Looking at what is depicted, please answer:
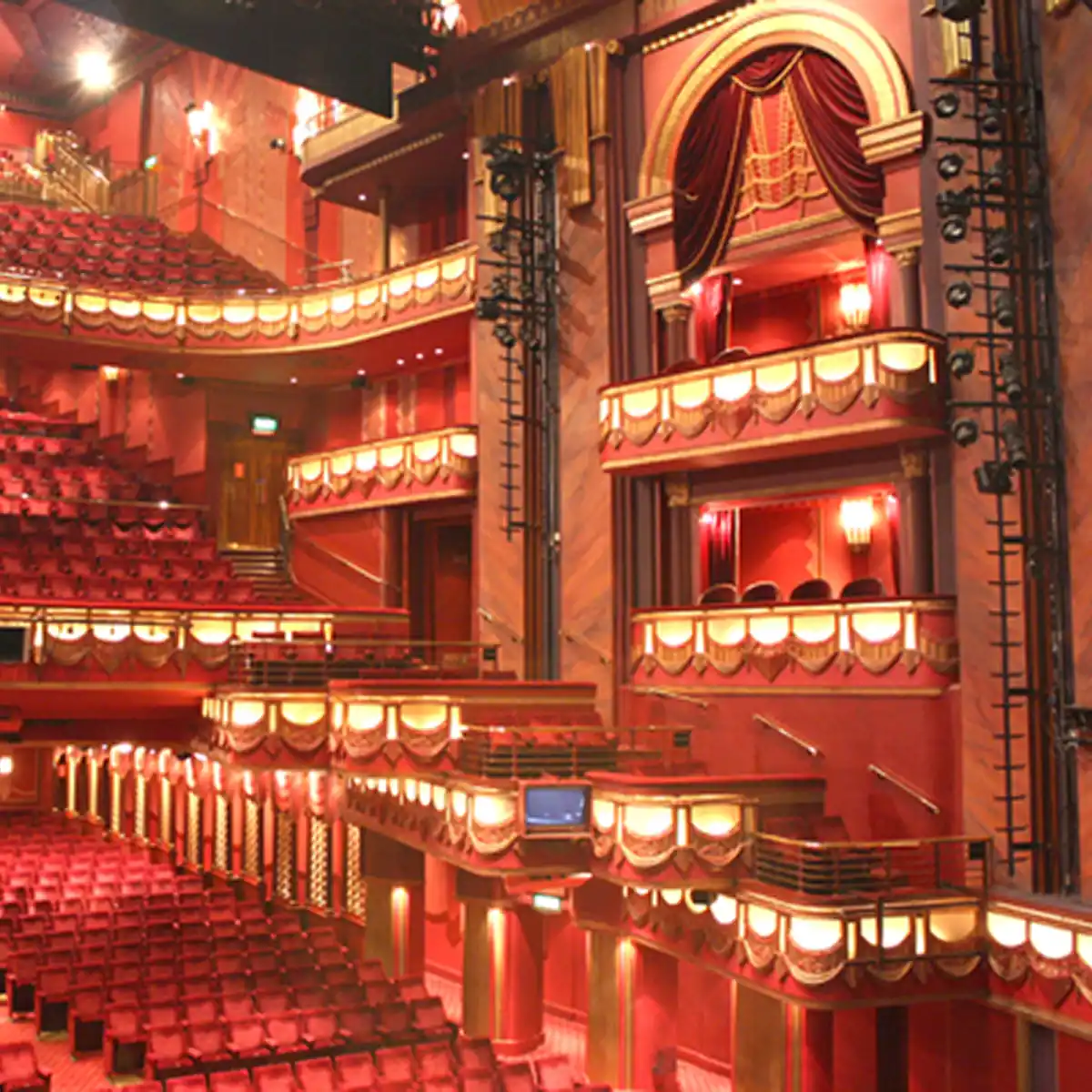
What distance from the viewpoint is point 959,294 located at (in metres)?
10.2

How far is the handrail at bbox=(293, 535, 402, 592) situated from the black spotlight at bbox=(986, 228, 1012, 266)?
9570mm

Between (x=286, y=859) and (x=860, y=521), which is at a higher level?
(x=860, y=521)

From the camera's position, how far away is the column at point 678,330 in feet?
45.9

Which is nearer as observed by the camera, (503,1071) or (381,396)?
(503,1071)

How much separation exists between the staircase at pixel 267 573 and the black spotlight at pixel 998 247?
33.2ft

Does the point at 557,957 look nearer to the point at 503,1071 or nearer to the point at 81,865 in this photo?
the point at 503,1071

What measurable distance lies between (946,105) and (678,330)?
4233 millimetres

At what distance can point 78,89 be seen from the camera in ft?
88.4

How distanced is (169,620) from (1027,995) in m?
8.99

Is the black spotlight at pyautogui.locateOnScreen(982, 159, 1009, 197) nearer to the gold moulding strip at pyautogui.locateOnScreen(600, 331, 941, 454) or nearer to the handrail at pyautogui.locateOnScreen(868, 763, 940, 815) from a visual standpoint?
the gold moulding strip at pyautogui.locateOnScreen(600, 331, 941, 454)

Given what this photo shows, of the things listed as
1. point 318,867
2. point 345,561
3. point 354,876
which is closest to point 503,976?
point 354,876

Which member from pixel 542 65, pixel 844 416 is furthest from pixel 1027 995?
pixel 542 65

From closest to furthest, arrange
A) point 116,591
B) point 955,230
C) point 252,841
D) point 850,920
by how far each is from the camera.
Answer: point 850,920 < point 955,230 < point 116,591 < point 252,841

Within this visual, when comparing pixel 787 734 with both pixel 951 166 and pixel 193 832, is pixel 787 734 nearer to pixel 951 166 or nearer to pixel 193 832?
pixel 951 166
